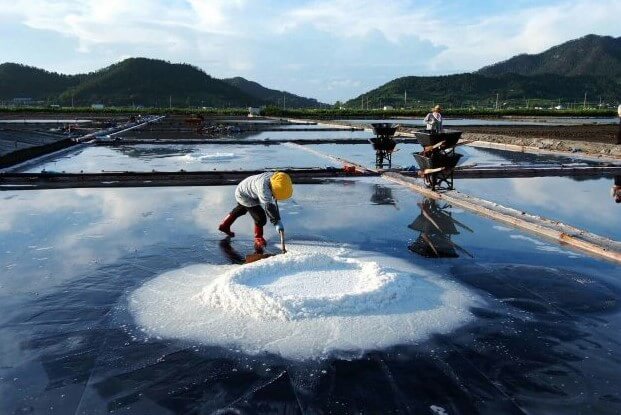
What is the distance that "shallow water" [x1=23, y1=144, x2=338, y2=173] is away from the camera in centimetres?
1366

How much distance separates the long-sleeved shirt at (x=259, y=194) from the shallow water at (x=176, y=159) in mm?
6875

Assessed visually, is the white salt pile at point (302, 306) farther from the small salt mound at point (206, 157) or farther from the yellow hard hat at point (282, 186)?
the small salt mound at point (206, 157)

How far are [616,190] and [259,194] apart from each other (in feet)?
25.4

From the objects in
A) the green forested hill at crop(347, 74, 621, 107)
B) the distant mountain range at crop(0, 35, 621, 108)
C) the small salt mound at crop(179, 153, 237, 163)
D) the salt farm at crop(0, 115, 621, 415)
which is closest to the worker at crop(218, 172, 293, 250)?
the salt farm at crop(0, 115, 621, 415)

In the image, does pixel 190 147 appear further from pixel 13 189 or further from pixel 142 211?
pixel 142 211

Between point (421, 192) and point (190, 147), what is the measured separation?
11.7 metres

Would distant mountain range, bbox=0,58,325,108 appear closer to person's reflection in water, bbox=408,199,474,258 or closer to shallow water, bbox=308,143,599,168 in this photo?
shallow water, bbox=308,143,599,168

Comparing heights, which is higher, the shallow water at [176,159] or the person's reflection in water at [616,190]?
the shallow water at [176,159]

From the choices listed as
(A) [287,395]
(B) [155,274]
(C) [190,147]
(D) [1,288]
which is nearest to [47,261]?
(D) [1,288]

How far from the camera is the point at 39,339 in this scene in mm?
3928

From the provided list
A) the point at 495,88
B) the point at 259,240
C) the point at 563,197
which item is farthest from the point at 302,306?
the point at 495,88

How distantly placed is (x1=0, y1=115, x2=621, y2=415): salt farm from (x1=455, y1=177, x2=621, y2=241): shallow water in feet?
0.25

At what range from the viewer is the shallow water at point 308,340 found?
3162mm

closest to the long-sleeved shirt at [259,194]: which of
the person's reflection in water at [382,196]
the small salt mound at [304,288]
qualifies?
the small salt mound at [304,288]
